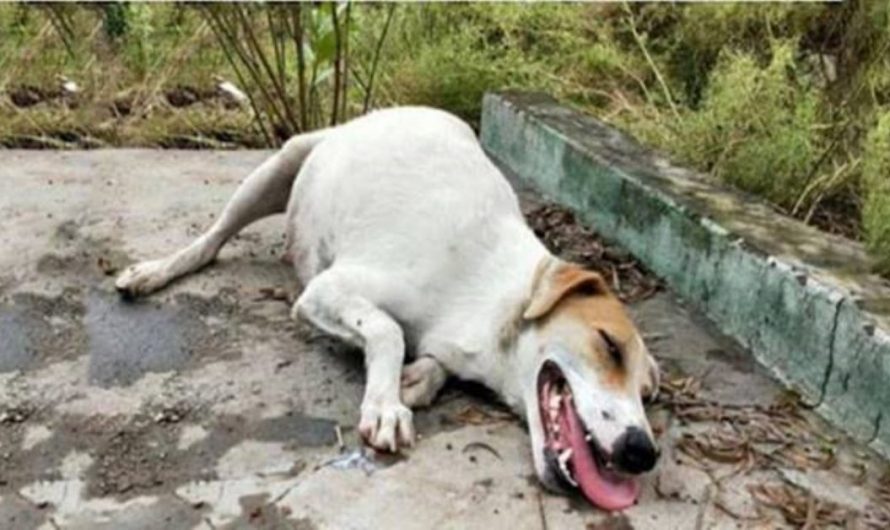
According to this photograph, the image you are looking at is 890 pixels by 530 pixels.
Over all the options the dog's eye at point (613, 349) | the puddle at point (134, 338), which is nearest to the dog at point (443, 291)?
the dog's eye at point (613, 349)

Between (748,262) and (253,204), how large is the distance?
1656 mm

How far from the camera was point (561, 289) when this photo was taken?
111 inches

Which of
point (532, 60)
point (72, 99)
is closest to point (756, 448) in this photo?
point (532, 60)

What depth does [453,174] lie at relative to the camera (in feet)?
11.4

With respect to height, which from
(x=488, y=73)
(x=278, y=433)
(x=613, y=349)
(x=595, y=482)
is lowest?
(x=488, y=73)

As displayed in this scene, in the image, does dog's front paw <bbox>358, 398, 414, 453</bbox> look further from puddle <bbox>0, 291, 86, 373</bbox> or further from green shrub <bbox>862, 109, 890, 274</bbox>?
green shrub <bbox>862, 109, 890, 274</bbox>

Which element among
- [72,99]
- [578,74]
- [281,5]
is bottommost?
[72,99]

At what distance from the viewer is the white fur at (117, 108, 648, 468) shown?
2963mm

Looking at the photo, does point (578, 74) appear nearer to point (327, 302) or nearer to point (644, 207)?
point (644, 207)

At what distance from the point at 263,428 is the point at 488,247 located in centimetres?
80

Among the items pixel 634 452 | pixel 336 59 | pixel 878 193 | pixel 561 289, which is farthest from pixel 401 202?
pixel 336 59

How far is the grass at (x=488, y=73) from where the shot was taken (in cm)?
477

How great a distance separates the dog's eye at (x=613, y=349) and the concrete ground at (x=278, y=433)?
0.28 metres

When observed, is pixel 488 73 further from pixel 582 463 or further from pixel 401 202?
pixel 582 463
